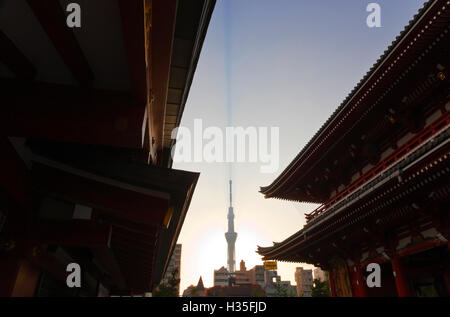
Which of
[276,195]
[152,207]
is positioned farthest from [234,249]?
[152,207]

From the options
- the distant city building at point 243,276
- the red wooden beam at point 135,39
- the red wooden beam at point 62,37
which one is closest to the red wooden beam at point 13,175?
the red wooden beam at point 62,37

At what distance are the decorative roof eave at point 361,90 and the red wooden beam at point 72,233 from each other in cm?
831

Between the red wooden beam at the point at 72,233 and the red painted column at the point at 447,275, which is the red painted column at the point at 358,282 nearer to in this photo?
the red painted column at the point at 447,275

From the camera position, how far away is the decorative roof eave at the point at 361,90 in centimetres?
672

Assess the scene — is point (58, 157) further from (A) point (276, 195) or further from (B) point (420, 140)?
(A) point (276, 195)

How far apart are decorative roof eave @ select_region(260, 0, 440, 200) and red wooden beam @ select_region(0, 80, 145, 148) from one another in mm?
7475

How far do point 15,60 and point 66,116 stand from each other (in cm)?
67

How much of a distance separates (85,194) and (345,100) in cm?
901

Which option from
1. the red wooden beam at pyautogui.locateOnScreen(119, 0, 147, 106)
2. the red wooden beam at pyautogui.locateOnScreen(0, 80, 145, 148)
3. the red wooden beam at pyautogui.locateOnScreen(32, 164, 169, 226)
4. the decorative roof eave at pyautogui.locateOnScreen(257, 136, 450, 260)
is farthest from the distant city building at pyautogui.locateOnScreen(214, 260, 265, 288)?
the red wooden beam at pyautogui.locateOnScreen(119, 0, 147, 106)

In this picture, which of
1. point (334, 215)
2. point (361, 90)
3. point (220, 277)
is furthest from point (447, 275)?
point (220, 277)

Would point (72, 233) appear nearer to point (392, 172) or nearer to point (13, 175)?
point (13, 175)

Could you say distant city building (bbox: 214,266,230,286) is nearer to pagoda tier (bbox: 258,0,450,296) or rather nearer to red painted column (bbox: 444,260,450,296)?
pagoda tier (bbox: 258,0,450,296)

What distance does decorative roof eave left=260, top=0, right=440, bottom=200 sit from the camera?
672cm

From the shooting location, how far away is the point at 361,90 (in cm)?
912
